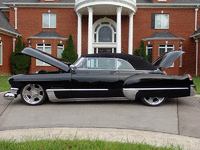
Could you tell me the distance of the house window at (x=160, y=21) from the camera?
53.9 ft

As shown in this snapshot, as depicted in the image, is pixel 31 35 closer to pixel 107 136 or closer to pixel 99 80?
pixel 99 80

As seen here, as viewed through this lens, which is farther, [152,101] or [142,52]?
[142,52]

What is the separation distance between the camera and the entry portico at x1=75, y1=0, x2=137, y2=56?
546 inches

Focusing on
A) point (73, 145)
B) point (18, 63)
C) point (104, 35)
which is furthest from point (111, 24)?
point (73, 145)

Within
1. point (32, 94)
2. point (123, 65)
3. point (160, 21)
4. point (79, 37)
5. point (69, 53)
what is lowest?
point (32, 94)

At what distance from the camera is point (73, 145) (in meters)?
2.41

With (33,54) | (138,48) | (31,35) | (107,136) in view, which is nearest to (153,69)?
(107,136)

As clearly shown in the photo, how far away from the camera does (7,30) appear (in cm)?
1425

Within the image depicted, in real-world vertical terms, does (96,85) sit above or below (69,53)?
below

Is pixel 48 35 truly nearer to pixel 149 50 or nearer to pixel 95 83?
pixel 149 50

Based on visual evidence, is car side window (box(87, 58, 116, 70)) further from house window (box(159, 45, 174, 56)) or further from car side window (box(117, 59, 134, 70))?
house window (box(159, 45, 174, 56))

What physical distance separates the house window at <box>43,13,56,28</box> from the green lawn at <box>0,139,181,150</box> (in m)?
15.5

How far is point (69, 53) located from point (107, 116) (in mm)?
11818

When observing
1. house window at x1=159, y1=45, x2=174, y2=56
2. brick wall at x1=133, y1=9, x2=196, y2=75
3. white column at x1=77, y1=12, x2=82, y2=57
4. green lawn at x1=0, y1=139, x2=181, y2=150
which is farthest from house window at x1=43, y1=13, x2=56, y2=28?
green lawn at x1=0, y1=139, x2=181, y2=150
